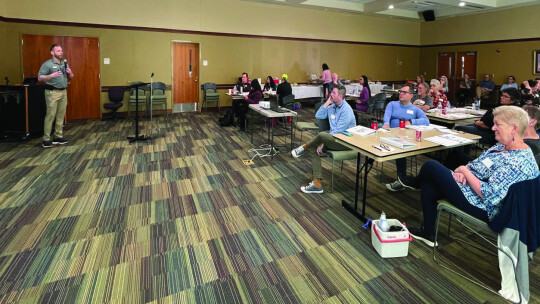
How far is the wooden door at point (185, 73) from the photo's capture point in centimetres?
1062

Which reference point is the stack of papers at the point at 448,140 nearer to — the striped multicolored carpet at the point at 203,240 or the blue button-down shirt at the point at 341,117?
the striped multicolored carpet at the point at 203,240

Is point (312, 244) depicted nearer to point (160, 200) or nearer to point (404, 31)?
point (160, 200)

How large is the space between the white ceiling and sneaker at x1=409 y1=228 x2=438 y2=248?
968 cm

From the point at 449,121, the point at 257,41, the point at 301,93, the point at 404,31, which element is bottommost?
the point at 449,121

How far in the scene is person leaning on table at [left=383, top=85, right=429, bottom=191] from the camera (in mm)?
4316

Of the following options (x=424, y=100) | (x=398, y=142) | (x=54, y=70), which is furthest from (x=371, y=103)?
(x=54, y=70)

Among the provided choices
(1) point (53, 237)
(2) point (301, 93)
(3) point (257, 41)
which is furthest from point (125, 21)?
(1) point (53, 237)

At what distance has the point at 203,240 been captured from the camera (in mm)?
3105

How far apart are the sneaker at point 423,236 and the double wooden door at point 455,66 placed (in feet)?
41.5

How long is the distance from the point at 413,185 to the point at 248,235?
5.32 ft

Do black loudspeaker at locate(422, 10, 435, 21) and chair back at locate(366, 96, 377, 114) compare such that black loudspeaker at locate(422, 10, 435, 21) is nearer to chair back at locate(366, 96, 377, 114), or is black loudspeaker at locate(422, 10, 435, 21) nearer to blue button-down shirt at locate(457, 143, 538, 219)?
chair back at locate(366, 96, 377, 114)

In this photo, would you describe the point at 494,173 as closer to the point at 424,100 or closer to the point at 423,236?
the point at 423,236

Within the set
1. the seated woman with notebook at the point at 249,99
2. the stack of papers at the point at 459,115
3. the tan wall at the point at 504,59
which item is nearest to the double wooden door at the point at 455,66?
the tan wall at the point at 504,59

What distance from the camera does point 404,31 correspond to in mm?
14867
